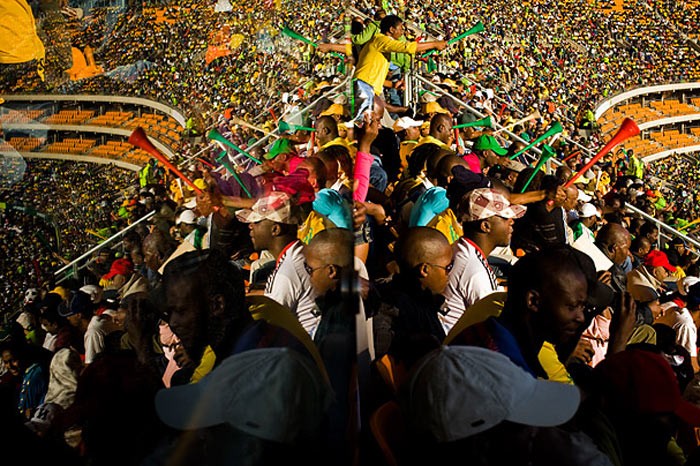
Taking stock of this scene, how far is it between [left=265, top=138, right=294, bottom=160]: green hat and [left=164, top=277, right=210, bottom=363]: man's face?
1.15ft

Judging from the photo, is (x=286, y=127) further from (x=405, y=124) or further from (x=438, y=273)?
(x=405, y=124)

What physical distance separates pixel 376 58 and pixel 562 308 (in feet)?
12.2

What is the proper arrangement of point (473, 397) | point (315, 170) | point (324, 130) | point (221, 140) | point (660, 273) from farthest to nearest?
point (660, 273) → point (324, 130) → point (315, 170) → point (473, 397) → point (221, 140)

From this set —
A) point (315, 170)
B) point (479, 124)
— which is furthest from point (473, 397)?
point (479, 124)

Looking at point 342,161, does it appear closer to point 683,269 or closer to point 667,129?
point 683,269

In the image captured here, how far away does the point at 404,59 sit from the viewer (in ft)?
27.3

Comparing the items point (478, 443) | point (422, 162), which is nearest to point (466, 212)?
point (422, 162)

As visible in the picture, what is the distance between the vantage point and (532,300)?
166cm

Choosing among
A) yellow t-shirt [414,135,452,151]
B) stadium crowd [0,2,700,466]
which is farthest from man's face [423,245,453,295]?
yellow t-shirt [414,135,452,151]

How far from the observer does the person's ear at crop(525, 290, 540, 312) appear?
163cm

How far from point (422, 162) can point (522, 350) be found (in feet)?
10.4

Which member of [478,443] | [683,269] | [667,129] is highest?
[478,443]

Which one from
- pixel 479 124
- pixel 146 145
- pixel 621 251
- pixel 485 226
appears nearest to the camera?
pixel 146 145

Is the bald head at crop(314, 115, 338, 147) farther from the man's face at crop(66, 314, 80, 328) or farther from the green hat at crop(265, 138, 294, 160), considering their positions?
the man's face at crop(66, 314, 80, 328)
